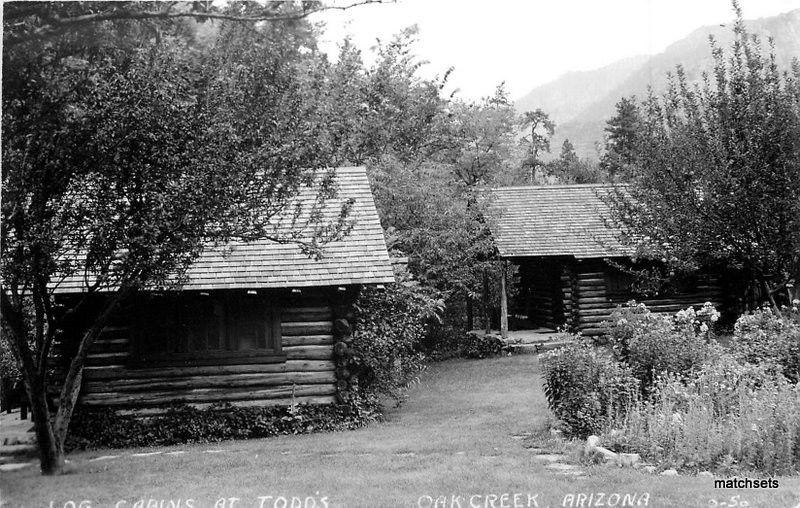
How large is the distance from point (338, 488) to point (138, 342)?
721 cm

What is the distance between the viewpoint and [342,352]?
1380 cm

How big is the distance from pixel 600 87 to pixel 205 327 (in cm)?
11071

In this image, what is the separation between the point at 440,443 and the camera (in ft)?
36.2

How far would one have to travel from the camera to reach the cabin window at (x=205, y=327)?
13438 mm

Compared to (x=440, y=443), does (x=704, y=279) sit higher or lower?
higher

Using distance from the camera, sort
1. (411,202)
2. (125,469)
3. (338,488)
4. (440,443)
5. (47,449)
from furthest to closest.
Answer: (411,202) → (440,443) → (125,469) → (47,449) → (338,488)

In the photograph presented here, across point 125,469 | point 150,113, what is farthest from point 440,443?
point 150,113

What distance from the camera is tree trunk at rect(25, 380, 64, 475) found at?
8.69m

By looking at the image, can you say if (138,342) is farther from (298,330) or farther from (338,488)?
(338,488)

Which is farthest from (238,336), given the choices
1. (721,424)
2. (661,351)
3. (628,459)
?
(721,424)

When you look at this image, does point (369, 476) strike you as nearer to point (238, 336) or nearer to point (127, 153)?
Result: point (127, 153)

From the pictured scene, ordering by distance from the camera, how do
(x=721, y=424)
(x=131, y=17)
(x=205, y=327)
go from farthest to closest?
1. (x=205, y=327)
2. (x=721, y=424)
3. (x=131, y=17)

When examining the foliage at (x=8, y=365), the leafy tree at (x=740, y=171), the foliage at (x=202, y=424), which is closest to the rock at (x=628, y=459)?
the leafy tree at (x=740, y=171)

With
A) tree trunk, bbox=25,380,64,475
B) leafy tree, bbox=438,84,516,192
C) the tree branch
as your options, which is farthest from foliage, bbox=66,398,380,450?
leafy tree, bbox=438,84,516,192
